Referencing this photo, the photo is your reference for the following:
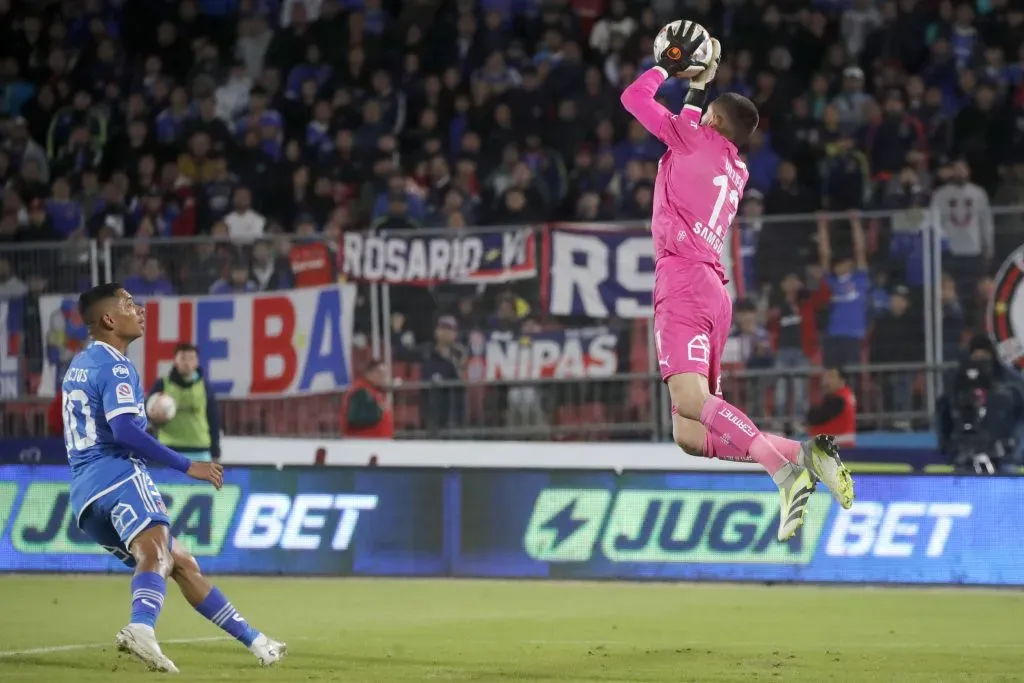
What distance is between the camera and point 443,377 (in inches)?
752

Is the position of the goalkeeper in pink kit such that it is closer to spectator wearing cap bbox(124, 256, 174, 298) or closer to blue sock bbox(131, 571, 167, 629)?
blue sock bbox(131, 571, 167, 629)

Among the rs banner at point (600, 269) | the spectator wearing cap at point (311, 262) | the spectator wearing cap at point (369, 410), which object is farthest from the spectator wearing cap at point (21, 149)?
the rs banner at point (600, 269)

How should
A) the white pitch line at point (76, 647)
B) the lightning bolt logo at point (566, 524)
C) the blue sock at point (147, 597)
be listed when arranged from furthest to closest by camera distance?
1. the lightning bolt logo at point (566, 524)
2. the white pitch line at point (76, 647)
3. the blue sock at point (147, 597)

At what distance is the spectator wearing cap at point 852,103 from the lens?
21688mm

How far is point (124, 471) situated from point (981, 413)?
33.9ft

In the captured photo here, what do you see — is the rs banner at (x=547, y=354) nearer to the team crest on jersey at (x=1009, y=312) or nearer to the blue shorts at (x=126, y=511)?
the team crest on jersey at (x=1009, y=312)

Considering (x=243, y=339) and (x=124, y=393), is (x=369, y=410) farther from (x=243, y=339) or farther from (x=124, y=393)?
(x=124, y=393)

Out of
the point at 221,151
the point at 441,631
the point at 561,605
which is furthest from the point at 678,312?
the point at 221,151

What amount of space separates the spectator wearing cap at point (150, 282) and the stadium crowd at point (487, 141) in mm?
24

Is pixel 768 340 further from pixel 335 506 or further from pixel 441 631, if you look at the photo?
pixel 441 631

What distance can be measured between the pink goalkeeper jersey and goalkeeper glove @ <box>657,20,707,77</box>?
0.07 meters

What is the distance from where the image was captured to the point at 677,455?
18266 millimetres

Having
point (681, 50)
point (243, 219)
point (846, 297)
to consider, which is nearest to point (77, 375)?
point (681, 50)

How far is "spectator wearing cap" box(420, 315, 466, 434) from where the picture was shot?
19062 millimetres
